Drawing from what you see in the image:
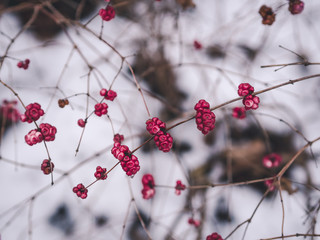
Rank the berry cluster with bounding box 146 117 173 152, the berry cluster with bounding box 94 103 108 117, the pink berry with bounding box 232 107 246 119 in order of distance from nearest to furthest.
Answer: the berry cluster with bounding box 146 117 173 152 → the berry cluster with bounding box 94 103 108 117 → the pink berry with bounding box 232 107 246 119

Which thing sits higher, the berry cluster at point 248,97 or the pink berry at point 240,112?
the pink berry at point 240,112

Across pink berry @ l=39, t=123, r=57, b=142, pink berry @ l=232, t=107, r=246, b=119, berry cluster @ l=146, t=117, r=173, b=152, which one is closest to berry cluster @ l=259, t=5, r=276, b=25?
pink berry @ l=232, t=107, r=246, b=119

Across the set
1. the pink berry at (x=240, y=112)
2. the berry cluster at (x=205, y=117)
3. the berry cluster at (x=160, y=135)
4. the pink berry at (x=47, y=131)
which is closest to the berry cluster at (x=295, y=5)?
the pink berry at (x=240, y=112)

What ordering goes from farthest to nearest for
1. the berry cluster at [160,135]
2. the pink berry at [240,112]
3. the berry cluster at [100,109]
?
1. the pink berry at [240,112]
2. the berry cluster at [100,109]
3. the berry cluster at [160,135]

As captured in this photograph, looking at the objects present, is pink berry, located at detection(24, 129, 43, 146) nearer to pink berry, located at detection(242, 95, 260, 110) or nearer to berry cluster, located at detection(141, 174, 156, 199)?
berry cluster, located at detection(141, 174, 156, 199)

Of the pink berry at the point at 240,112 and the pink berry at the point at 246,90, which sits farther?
the pink berry at the point at 240,112

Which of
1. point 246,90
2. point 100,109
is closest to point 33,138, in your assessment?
point 100,109

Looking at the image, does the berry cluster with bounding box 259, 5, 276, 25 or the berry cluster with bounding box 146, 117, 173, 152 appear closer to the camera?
the berry cluster with bounding box 146, 117, 173, 152

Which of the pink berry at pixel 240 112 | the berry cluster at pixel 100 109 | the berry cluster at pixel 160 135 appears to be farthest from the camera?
the pink berry at pixel 240 112

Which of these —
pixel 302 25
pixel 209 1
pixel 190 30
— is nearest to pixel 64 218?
pixel 190 30

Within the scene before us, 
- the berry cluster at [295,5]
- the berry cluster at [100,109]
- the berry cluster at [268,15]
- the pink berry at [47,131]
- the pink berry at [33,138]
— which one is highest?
the berry cluster at [295,5]

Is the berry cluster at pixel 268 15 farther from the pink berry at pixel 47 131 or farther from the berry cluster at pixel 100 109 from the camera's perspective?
the pink berry at pixel 47 131

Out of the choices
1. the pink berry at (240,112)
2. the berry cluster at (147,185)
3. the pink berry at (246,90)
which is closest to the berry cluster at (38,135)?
the berry cluster at (147,185)

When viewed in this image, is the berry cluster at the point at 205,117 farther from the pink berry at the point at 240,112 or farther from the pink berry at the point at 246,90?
the pink berry at the point at 240,112
